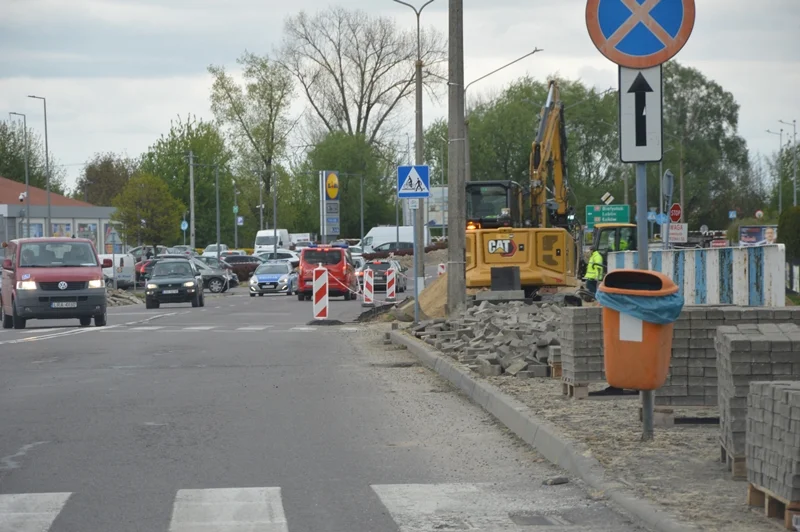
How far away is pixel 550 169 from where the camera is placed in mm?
34062

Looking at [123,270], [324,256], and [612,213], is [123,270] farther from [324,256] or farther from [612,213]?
[612,213]

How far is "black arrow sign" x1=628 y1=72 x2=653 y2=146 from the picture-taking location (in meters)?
9.02

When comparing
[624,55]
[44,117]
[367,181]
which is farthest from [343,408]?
[367,181]

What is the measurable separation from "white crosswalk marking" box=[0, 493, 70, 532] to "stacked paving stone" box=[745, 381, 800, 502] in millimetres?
3755

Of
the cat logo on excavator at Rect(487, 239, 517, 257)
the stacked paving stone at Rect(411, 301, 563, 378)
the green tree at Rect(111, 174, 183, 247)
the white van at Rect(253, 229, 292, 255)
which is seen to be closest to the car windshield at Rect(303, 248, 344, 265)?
the cat logo on excavator at Rect(487, 239, 517, 257)

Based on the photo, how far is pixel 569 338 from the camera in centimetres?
A: 1151

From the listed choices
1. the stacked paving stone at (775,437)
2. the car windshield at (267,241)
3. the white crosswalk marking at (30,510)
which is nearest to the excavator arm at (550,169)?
the white crosswalk marking at (30,510)

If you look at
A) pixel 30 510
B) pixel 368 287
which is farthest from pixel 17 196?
pixel 30 510

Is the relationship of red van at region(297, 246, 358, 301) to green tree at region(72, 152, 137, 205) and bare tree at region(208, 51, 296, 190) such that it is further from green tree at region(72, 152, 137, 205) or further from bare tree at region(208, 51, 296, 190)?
green tree at region(72, 152, 137, 205)

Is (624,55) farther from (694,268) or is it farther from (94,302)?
(94,302)

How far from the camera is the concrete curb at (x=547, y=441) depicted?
668cm

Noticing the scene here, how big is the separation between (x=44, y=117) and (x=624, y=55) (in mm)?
59994

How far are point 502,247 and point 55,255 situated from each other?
10.3 metres

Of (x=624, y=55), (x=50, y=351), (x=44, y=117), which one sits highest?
(x=44, y=117)
